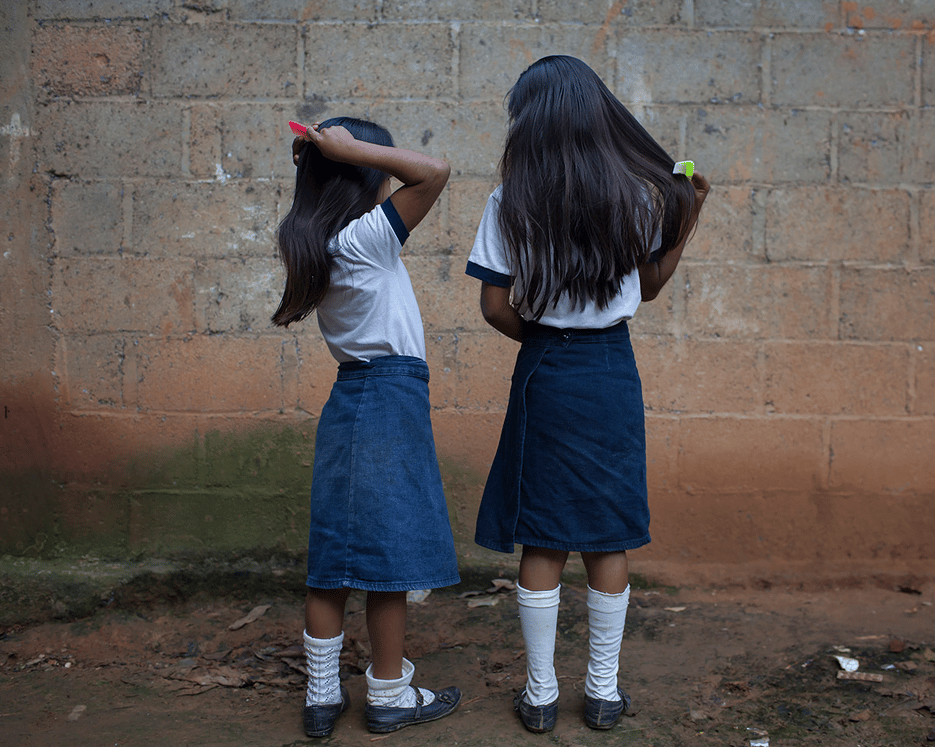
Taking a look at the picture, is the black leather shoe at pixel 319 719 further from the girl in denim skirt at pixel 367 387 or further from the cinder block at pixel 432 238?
the cinder block at pixel 432 238

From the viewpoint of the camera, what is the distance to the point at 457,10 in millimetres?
2893

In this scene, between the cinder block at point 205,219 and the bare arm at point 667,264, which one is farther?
the cinder block at point 205,219

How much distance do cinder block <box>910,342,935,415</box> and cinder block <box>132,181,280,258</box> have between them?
8.32 ft

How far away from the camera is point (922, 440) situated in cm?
297

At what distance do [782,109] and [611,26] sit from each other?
28.7 inches

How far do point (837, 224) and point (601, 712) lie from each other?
2.04 metres

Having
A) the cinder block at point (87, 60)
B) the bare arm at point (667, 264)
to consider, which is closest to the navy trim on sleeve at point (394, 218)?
the bare arm at point (667, 264)

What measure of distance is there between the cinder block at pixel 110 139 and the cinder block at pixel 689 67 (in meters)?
1.76

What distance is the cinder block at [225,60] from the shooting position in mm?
2904

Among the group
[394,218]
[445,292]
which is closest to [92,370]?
[445,292]

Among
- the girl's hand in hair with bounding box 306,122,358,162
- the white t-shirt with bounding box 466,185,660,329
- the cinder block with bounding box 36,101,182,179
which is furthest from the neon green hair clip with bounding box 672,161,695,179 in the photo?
the cinder block with bounding box 36,101,182,179

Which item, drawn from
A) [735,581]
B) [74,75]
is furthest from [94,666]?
[735,581]

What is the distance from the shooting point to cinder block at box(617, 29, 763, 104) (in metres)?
2.89

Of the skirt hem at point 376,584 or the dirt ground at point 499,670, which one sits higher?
the skirt hem at point 376,584
